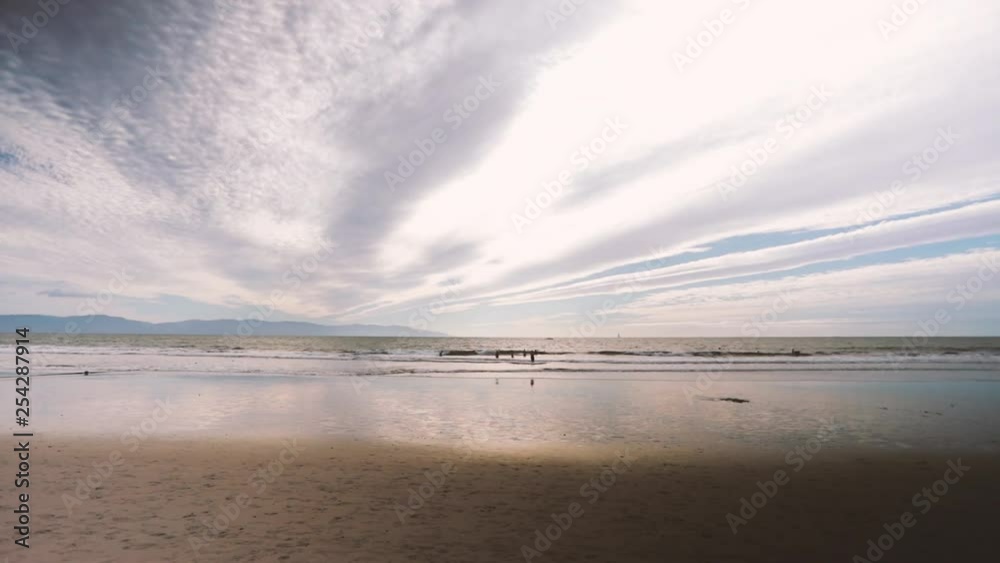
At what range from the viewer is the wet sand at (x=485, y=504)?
321 inches

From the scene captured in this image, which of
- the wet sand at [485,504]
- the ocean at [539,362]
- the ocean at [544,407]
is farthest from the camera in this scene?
Result: the ocean at [539,362]

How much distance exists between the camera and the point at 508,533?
881 centimetres

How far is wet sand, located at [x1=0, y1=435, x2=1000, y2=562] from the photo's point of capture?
8.15 meters

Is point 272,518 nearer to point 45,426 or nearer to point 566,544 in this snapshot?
point 566,544

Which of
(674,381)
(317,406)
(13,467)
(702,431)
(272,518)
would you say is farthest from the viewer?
(674,381)

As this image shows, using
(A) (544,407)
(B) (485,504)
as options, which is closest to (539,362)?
(A) (544,407)

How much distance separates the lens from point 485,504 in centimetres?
1026

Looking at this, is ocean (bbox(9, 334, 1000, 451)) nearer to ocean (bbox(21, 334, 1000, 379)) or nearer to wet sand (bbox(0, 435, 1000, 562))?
wet sand (bbox(0, 435, 1000, 562))

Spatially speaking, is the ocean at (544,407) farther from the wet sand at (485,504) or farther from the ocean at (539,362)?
the ocean at (539,362)

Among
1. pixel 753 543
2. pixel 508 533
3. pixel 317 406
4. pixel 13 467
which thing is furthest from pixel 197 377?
pixel 753 543

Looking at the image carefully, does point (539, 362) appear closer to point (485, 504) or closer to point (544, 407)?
point (544, 407)

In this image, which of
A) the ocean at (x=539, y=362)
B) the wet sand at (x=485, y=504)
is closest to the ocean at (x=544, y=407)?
the wet sand at (x=485, y=504)

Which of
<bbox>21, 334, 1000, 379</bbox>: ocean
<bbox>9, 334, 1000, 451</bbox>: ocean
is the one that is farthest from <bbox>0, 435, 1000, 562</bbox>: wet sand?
<bbox>21, 334, 1000, 379</bbox>: ocean

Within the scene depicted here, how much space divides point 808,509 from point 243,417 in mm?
19605
